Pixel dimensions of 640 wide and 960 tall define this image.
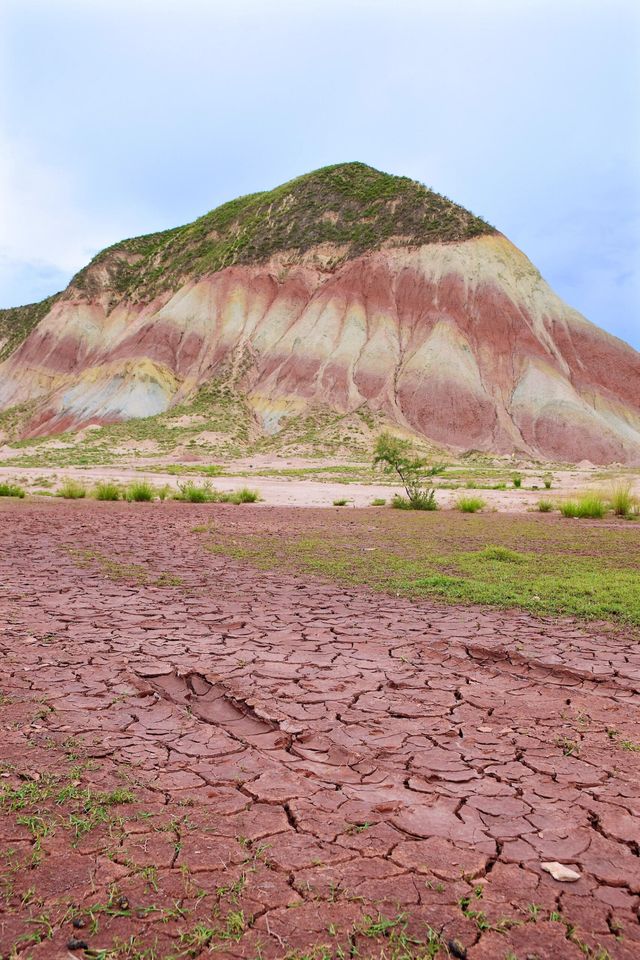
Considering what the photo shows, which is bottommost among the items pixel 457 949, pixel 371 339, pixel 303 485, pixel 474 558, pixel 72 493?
pixel 457 949

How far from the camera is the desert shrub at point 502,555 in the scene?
364 inches

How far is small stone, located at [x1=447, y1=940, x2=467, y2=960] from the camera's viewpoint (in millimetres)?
2098

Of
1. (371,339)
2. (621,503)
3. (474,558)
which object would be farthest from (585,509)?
(371,339)

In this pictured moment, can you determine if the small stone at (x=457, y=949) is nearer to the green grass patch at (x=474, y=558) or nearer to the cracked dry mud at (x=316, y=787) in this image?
Result: the cracked dry mud at (x=316, y=787)

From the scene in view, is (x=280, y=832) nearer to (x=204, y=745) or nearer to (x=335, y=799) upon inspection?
(x=335, y=799)

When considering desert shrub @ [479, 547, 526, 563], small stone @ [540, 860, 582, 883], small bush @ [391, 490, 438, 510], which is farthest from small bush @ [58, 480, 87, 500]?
small stone @ [540, 860, 582, 883]

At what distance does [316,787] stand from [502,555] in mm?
6742

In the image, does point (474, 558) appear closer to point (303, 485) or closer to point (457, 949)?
point (457, 949)

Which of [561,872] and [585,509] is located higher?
[585,509]

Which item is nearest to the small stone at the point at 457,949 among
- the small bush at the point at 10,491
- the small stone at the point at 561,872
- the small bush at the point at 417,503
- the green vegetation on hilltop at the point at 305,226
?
the small stone at the point at 561,872

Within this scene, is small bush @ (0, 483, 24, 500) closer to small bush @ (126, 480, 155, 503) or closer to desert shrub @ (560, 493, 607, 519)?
small bush @ (126, 480, 155, 503)

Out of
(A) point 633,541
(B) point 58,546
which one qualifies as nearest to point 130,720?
(B) point 58,546

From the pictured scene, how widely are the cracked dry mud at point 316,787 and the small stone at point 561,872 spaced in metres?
0.04

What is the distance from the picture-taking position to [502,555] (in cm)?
937
